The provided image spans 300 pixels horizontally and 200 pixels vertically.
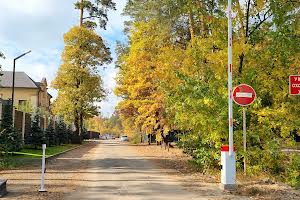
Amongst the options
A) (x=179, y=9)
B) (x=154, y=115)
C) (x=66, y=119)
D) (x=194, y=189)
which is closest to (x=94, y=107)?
(x=66, y=119)

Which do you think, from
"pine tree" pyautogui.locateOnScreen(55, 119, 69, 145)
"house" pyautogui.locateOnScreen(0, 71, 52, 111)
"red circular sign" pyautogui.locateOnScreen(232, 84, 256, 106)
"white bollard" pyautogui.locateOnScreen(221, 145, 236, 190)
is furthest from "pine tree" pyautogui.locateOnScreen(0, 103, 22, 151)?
"house" pyautogui.locateOnScreen(0, 71, 52, 111)

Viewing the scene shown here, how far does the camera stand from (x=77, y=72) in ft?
152

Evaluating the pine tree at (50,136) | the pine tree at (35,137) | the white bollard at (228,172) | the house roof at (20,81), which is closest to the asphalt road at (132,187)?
the white bollard at (228,172)

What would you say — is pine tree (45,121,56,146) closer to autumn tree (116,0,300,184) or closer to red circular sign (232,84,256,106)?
autumn tree (116,0,300,184)

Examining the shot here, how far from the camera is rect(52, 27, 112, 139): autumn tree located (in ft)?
153

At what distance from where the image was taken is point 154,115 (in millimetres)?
33000

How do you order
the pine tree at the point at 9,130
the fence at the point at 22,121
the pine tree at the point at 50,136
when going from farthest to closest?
the pine tree at the point at 50,136 < the fence at the point at 22,121 < the pine tree at the point at 9,130

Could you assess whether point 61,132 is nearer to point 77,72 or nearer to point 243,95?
point 77,72

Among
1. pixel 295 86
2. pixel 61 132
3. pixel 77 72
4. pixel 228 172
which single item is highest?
pixel 77 72

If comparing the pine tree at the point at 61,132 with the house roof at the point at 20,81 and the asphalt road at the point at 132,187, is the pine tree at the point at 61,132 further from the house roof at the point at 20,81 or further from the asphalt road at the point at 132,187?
the house roof at the point at 20,81

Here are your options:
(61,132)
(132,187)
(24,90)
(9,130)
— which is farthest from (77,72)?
(132,187)

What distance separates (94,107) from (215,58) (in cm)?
3718

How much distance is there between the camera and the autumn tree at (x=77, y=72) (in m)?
46.6

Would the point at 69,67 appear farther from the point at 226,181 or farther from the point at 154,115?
the point at 226,181
